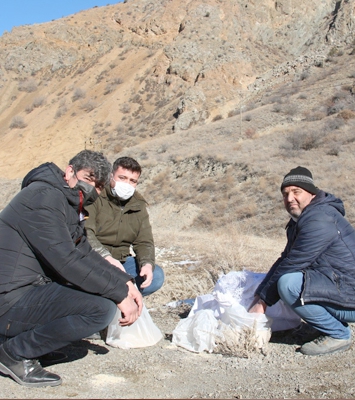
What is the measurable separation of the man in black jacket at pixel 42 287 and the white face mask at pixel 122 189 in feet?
3.43

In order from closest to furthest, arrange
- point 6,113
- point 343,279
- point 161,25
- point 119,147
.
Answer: point 343,279 → point 119,147 → point 6,113 → point 161,25

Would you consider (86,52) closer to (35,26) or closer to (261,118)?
(35,26)

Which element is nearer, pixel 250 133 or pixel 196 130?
pixel 250 133

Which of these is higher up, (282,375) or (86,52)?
(86,52)

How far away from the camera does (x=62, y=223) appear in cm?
265

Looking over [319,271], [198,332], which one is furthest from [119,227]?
[319,271]

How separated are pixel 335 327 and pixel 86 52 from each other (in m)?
39.4

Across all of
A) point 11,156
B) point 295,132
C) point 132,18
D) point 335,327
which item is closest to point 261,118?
point 295,132

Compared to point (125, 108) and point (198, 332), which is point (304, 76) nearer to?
point (125, 108)

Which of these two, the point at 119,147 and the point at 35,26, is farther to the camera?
the point at 35,26

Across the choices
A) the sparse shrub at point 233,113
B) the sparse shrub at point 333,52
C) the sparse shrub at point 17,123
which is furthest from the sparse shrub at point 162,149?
the sparse shrub at point 17,123

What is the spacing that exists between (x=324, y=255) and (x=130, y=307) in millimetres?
1246

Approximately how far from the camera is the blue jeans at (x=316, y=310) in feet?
9.82

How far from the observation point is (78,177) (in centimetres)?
294
